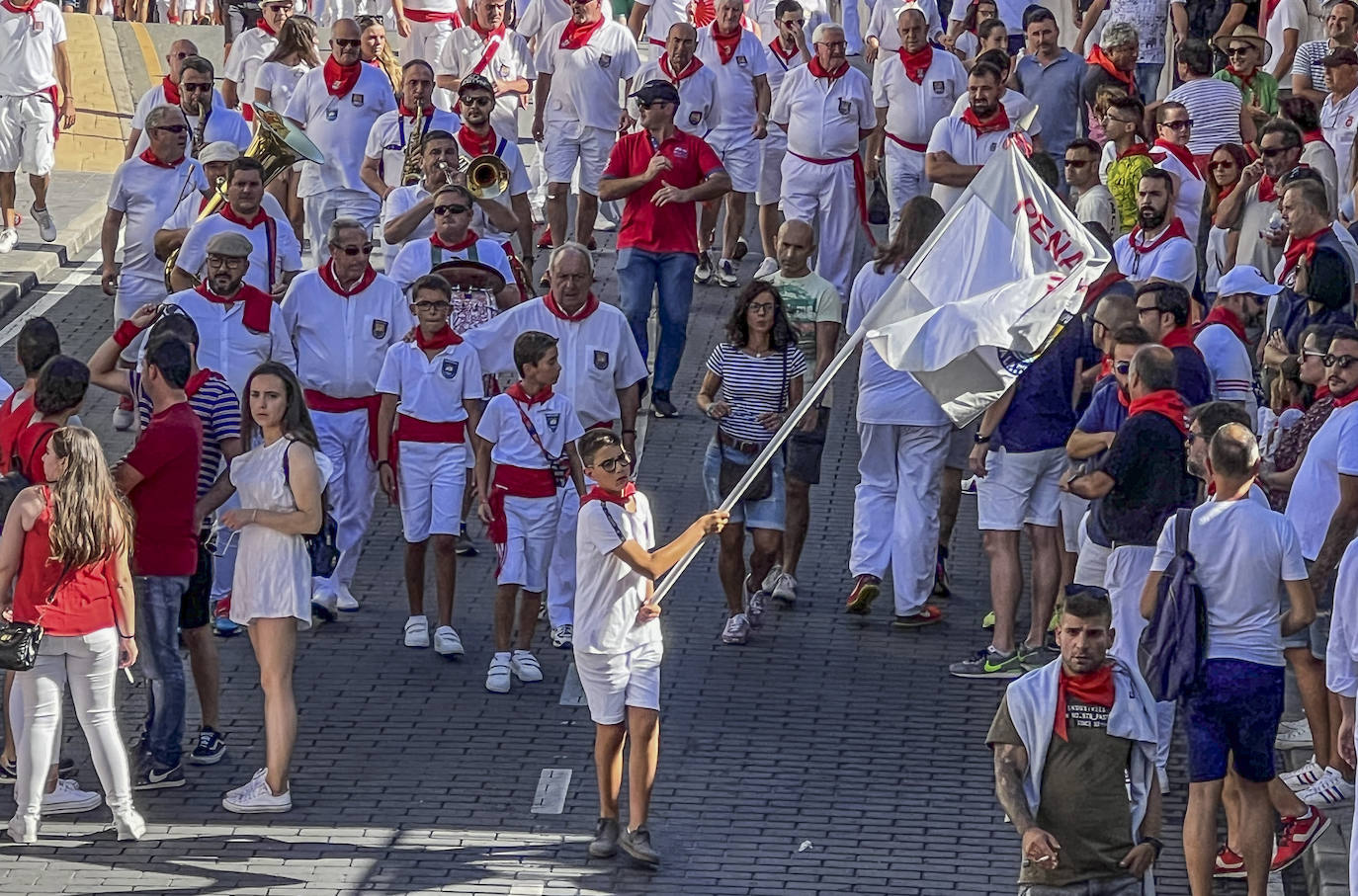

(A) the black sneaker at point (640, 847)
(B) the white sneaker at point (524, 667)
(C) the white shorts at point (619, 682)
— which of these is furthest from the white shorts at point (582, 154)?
(A) the black sneaker at point (640, 847)

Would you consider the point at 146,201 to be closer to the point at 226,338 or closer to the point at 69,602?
the point at 226,338

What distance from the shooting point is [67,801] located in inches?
410

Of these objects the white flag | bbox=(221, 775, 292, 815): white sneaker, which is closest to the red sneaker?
the white flag

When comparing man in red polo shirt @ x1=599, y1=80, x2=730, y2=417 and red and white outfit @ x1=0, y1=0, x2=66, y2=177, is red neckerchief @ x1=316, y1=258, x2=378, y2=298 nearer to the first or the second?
man in red polo shirt @ x1=599, y1=80, x2=730, y2=417

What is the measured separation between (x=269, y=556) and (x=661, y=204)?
5414 millimetres

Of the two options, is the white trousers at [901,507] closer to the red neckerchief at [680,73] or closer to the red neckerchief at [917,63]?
the red neckerchief at [917,63]

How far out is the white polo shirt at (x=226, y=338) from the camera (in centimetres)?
1241

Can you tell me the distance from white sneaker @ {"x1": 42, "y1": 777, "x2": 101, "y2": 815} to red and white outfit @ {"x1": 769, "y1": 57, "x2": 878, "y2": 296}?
806 centimetres

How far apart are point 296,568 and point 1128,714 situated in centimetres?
416

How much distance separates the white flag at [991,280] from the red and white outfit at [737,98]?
23.8 ft

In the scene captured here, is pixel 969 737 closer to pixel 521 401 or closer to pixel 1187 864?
pixel 1187 864

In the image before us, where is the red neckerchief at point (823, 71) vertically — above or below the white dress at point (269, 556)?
above

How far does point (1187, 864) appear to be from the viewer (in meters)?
9.38

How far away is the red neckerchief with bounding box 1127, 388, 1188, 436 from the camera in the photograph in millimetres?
10180
